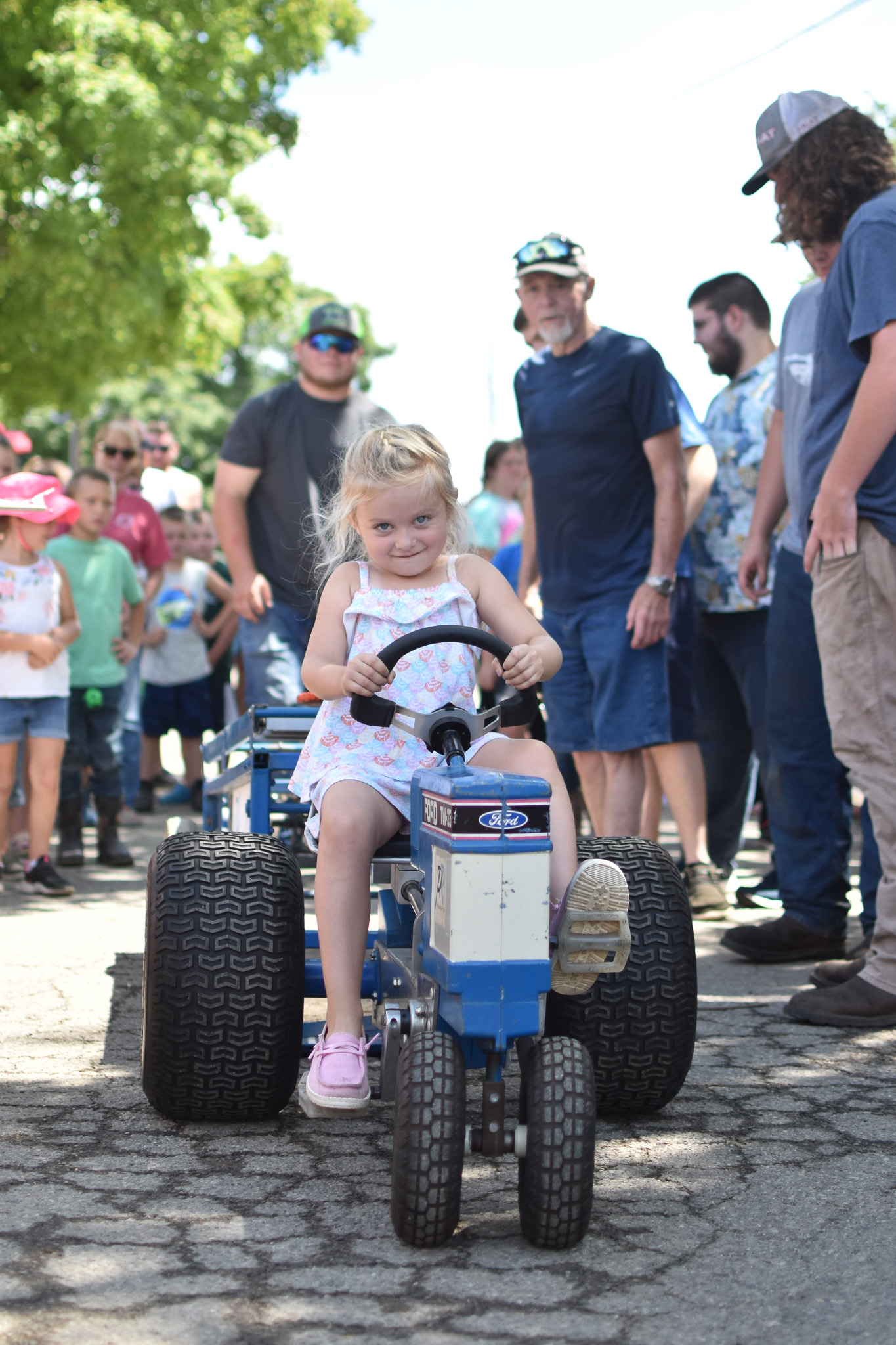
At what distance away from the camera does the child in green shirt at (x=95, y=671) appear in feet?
23.4

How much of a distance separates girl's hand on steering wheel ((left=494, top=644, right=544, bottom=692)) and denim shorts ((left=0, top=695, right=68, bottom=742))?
386 cm

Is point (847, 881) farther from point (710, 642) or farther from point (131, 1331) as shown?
point (131, 1331)

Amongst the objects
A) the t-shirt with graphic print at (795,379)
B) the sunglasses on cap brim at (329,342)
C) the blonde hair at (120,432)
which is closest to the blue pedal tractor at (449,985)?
Result: the t-shirt with graphic print at (795,379)

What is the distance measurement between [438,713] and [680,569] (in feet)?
9.84

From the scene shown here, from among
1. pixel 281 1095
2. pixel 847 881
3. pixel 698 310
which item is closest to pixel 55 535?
pixel 698 310

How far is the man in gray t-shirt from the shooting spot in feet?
15.6

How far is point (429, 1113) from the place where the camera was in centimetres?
232

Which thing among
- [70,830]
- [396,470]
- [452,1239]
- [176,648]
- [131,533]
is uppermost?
[131,533]

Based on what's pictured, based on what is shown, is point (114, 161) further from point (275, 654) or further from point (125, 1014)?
point (125, 1014)

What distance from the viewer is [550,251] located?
5.26 m

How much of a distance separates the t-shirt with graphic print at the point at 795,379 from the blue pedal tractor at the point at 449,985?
181cm

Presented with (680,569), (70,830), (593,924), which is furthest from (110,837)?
(593,924)

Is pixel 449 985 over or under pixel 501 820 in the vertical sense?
under

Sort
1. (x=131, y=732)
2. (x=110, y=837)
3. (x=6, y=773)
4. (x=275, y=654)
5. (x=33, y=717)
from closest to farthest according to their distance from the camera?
(x=275, y=654), (x=6, y=773), (x=33, y=717), (x=110, y=837), (x=131, y=732)
